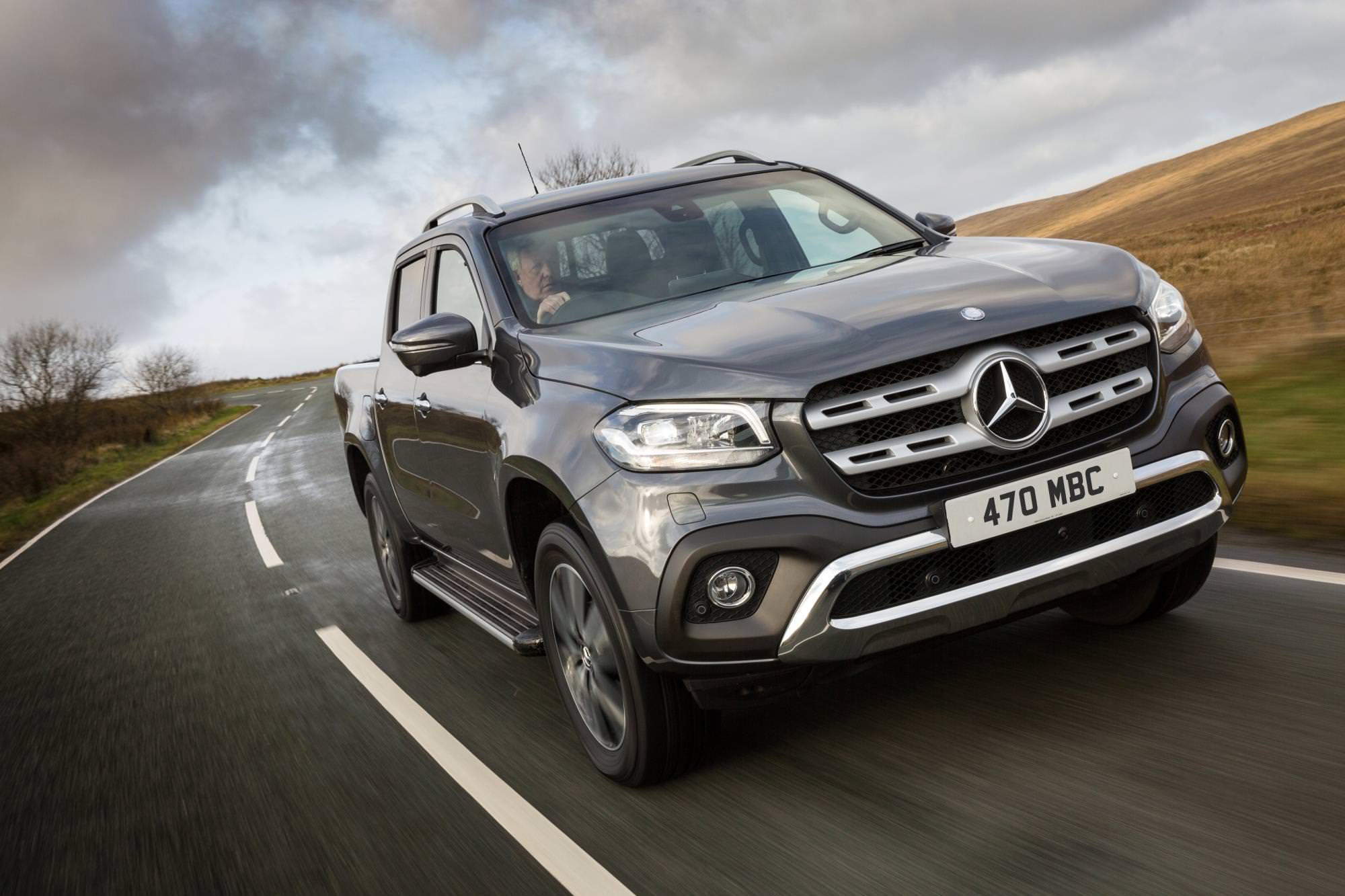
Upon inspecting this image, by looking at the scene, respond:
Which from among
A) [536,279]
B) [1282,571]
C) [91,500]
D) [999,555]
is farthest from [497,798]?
[91,500]

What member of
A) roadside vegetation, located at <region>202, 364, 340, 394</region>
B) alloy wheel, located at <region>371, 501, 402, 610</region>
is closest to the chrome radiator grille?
alloy wheel, located at <region>371, 501, 402, 610</region>

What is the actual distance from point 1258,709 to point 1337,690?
276mm

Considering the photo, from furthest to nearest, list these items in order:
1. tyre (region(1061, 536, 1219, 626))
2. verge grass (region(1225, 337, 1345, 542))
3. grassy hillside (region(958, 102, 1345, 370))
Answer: grassy hillside (region(958, 102, 1345, 370)) < verge grass (region(1225, 337, 1345, 542)) < tyre (region(1061, 536, 1219, 626))

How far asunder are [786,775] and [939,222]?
8.13ft

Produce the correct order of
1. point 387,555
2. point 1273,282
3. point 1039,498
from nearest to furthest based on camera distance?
point 1039,498, point 387,555, point 1273,282

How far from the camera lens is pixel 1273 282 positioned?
1691 cm

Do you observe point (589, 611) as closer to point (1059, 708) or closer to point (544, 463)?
point (544, 463)

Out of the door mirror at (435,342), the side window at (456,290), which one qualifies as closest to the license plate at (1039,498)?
the door mirror at (435,342)

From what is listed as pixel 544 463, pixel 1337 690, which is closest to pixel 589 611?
pixel 544 463

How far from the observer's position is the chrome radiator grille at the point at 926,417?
10.1ft

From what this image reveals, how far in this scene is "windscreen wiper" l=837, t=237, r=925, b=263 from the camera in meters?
4.41

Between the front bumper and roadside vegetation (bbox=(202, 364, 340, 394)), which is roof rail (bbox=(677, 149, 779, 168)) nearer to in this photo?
the front bumper

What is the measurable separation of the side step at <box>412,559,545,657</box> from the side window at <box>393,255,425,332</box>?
1173 millimetres

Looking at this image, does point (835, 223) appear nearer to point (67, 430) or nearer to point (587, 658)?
point (587, 658)
